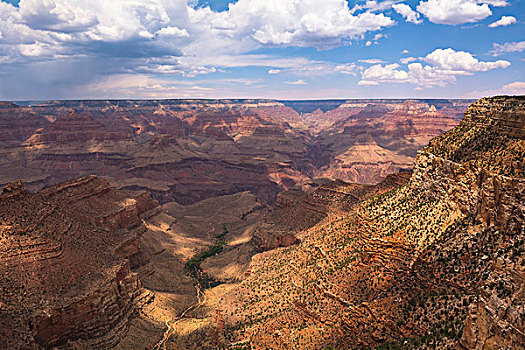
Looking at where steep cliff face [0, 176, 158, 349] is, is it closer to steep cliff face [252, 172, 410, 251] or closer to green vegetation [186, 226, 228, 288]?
green vegetation [186, 226, 228, 288]

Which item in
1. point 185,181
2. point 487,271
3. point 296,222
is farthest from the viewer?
point 185,181

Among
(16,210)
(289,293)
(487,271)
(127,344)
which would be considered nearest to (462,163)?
(487,271)

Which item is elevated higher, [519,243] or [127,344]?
[519,243]

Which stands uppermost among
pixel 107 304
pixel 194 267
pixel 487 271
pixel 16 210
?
pixel 487 271

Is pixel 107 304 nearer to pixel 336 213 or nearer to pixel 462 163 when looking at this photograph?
pixel 336 213

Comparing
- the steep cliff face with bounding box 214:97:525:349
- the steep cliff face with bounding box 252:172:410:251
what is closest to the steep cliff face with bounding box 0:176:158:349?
the steep cliff face with bounding box 214:97:525:349

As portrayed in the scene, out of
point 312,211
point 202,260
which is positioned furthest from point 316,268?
point 202,260

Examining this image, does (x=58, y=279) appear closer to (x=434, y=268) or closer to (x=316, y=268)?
(x=316, y=268)
